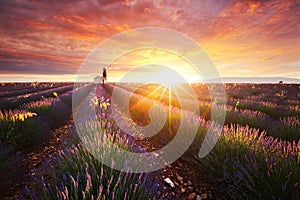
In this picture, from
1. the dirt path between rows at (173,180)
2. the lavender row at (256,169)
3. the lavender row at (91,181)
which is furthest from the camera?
the dirt path between rows at (173,180)

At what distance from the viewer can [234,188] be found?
232 cm

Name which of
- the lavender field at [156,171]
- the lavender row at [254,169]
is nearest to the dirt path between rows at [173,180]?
the lavender field at [156,171]

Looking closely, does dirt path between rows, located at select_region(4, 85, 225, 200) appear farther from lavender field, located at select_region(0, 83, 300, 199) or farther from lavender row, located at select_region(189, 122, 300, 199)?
lavender row, located at select_region(189, 122, 300, 199)

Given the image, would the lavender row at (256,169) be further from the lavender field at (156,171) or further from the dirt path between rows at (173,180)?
the dirt path between rows at (173,180)

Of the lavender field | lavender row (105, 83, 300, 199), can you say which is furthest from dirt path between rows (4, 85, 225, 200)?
lavender row (105, 83, 300, 199)

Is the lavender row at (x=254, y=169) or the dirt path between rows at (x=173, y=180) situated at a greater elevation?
the lavender row at (x=254, y=169)

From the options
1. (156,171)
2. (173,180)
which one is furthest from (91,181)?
(173,180)

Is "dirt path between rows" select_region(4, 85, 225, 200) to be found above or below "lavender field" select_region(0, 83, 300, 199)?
below

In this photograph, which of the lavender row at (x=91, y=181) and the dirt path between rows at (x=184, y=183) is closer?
the lavender row at (x=91, y=181)

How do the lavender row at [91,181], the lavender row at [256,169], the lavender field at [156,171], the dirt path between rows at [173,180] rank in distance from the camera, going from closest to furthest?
the lavender row at [91,181], the lavender field at [156,171], the lavender row at [256,169], the dirt path between rows at [173,180]

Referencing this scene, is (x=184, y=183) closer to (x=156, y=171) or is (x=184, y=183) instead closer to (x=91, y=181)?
(x=156, y=171)

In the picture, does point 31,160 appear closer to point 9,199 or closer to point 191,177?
point 9,199

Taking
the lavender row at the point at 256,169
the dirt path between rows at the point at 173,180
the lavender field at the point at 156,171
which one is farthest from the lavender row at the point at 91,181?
the lavender row at the point at 256,169

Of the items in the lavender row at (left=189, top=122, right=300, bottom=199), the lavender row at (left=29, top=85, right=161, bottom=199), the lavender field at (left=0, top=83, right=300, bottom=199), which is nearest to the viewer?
the lavender row at (left=29, top=85, right=161, bottom=199)
